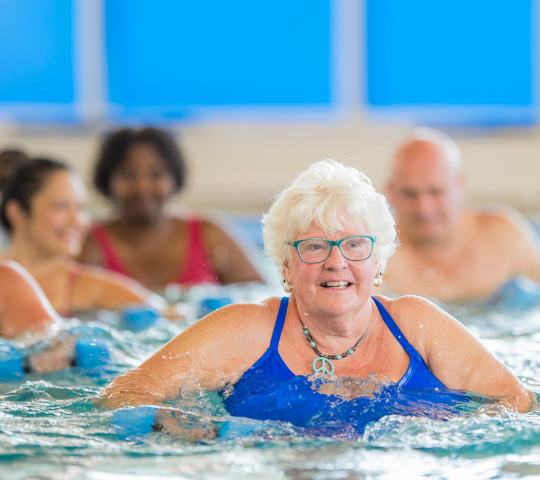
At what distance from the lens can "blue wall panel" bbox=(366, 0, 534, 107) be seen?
8.68 m

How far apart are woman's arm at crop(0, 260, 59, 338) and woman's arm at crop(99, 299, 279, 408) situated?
1.01 meters

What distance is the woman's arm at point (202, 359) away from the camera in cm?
234

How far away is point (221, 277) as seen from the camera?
5.07m

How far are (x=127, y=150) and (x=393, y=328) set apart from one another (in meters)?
2.88

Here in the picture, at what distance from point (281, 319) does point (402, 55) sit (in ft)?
23.0

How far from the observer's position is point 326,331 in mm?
2467

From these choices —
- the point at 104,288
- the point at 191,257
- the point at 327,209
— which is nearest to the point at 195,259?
the point at 191,257

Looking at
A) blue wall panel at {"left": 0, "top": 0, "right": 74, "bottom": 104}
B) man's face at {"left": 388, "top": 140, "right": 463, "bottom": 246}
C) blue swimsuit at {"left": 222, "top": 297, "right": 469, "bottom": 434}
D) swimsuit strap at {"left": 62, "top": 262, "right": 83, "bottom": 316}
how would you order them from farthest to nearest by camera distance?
blue wall panel at {"left": 0, "top": 0, "right": 74, "bottom": 104} → man's face at {"left": 388, "top": 140, "right": 463, "bottom": 246} → swimsuit strap at {"left": 62, "top": 262, "right": 83, "bottom": 316} → blue swimsuit at {"left": 222, "top": 297, "right": 469, "bottom": 434}

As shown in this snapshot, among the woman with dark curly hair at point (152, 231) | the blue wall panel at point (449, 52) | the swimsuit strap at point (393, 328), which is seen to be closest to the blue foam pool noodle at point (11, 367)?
the swimsuit strap at point (393, 328)

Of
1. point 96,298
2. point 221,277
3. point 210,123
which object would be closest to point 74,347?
point 96,298

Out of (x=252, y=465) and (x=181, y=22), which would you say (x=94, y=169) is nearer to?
(x=252, y=465)

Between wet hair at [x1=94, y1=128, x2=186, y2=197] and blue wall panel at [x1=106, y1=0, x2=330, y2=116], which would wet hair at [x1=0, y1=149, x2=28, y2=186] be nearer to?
wet hair at [x1=94, y1=128, x2=186, y2=197]

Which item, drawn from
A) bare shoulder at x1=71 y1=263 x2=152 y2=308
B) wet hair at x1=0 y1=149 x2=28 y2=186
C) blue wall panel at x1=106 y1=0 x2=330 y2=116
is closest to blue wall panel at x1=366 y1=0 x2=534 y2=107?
blue wall panel at x1=106 y1=0 x2=330 y2=116

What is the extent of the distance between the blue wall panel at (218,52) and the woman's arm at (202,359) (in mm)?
6807
